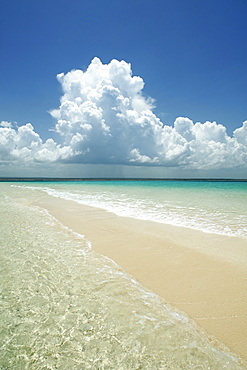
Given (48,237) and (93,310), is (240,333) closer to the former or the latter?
(93,310)

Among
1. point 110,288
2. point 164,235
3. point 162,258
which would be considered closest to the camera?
point 110,288

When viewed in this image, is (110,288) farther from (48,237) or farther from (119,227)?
(119,227)

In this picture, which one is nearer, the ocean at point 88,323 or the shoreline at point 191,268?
the ocean at point 88,323

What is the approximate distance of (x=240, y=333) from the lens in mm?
3082

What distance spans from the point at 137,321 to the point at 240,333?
1.56 metres

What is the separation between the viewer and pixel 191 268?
531 centimetres

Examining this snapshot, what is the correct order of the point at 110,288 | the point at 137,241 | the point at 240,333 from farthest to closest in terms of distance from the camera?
the point at 137,241
the point at 110,288
the point at 240,333

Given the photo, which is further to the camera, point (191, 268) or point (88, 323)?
point (191, 268)

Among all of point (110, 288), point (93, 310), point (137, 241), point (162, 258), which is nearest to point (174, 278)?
point (162, 258)

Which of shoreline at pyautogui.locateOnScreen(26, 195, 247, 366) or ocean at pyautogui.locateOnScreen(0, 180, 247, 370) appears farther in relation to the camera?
shoreline at pyautogui.locateOnScreen(26, 195, 247, 366)

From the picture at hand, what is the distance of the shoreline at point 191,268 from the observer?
3381mm

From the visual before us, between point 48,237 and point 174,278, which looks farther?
point 48,237

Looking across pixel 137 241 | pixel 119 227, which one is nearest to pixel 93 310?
pixel 137 241

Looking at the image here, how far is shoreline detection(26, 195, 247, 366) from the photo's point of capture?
11.1 ft
